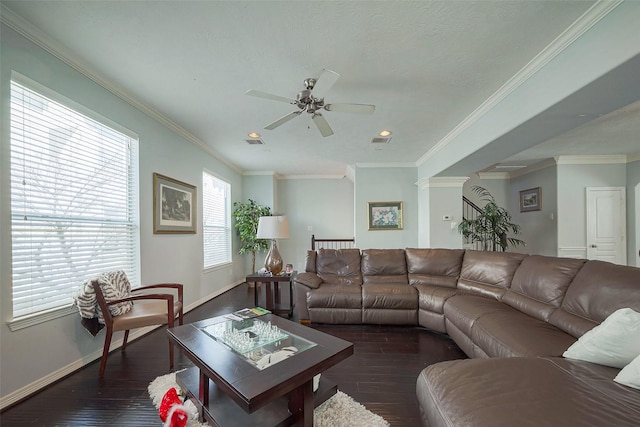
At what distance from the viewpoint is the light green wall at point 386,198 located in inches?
204

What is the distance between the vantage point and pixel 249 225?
17.7 ft

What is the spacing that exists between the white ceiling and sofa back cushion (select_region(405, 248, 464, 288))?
1.81 meters

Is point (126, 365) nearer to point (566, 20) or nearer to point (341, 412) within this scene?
point (341, 412)

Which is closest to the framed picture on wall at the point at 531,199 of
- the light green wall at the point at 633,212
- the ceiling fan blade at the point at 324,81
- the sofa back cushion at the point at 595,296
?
the light green wall at the point at 633,212

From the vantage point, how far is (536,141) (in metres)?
2.75

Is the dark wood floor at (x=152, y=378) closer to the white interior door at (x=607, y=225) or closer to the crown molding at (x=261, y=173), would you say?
the crown molding at (x=261, y=173)

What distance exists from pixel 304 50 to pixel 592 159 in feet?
19.4

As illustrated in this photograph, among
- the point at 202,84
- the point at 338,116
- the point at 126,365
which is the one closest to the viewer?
the point at 126,365

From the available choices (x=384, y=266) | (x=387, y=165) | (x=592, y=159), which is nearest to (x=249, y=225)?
(x=384, y=266)

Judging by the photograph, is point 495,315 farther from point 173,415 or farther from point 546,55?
point 173,415

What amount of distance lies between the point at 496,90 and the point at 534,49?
0.59m

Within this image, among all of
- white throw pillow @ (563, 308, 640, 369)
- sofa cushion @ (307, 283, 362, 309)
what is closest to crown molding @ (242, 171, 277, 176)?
sofa cushion @ (307, 283, 362, 309)

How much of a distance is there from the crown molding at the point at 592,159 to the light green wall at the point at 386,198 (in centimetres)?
269

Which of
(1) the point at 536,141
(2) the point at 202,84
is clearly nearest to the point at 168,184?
(2) the point at 202,84
